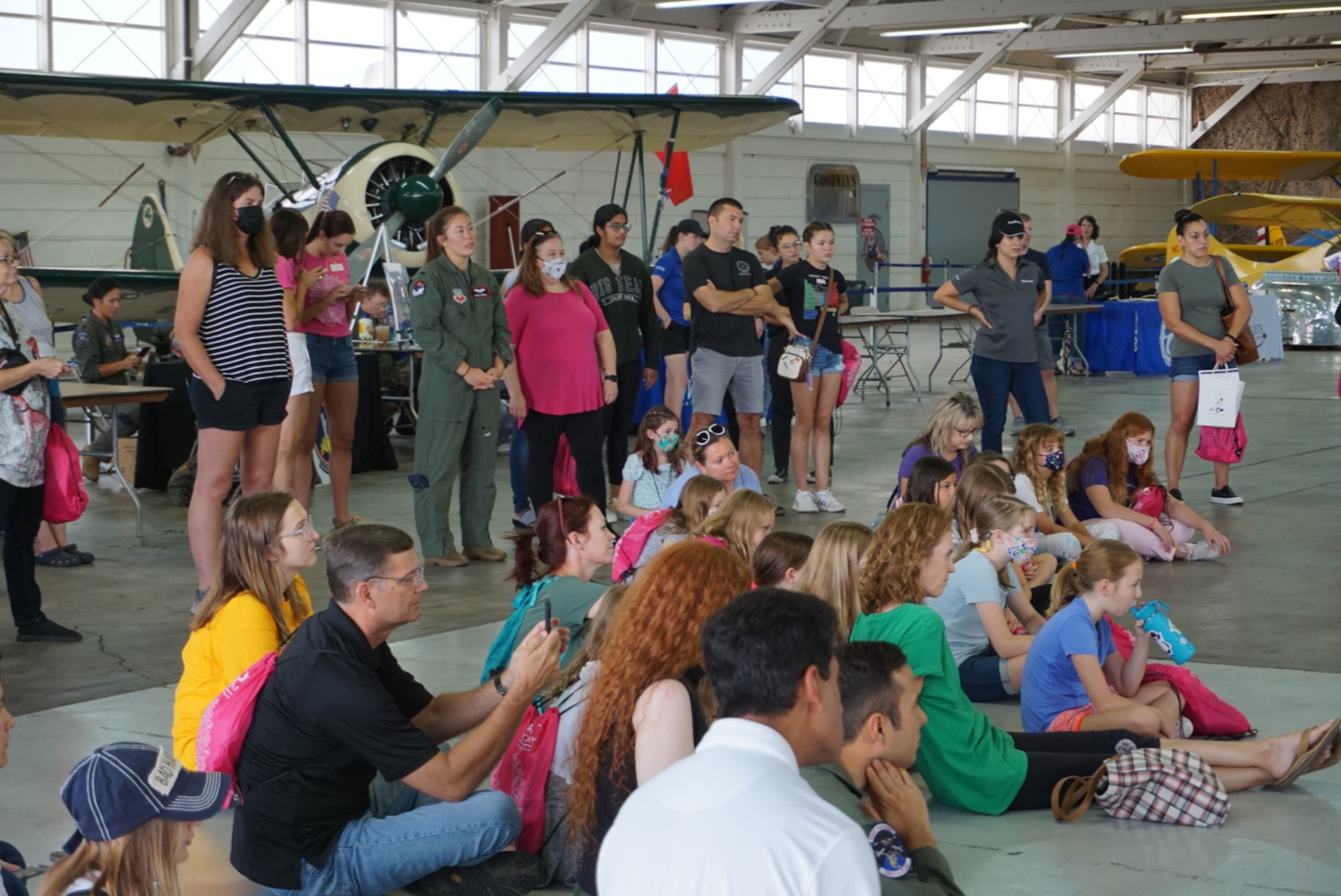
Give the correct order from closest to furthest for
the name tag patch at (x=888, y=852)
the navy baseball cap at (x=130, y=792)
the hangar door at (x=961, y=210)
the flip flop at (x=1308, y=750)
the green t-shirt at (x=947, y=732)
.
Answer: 1. the navy baseball cap at (x=130, y=792)
2. the name tag patch at (x=888, y=852)
3. the green t-shirt at (x=947, y=732)
4. the flip flop at (x=1308, y=750)
5. the hangar door at (x=961, y=210)

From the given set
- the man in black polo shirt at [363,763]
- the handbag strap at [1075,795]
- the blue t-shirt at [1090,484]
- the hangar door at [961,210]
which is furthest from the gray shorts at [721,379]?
the hangar door at [961,210]

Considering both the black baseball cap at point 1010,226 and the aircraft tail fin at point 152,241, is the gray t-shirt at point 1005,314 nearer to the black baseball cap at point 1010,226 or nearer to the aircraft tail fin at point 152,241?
the black baseball cap at point 1010,226

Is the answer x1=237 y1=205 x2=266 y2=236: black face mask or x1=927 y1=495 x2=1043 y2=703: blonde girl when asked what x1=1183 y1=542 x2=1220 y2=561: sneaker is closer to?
x1=927 y1=495 x2=1043 y2=703: blonde girl

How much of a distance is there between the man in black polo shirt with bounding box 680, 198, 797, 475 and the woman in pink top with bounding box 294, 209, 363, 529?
1748 millimetres

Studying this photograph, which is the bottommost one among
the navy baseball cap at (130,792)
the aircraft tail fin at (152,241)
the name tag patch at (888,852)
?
the name tag patch at (888,852)

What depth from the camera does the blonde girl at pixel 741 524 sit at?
13.1 ft

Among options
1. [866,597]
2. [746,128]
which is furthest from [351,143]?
[866,597]

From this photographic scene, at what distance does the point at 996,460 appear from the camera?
544 centimetres

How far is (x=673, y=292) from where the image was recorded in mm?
9406

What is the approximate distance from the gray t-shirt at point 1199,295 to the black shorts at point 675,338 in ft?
10.2

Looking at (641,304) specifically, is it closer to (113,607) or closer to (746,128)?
(113,607)

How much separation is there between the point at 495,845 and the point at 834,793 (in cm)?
77

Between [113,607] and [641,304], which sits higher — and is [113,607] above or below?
below

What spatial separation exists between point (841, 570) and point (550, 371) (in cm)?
348
